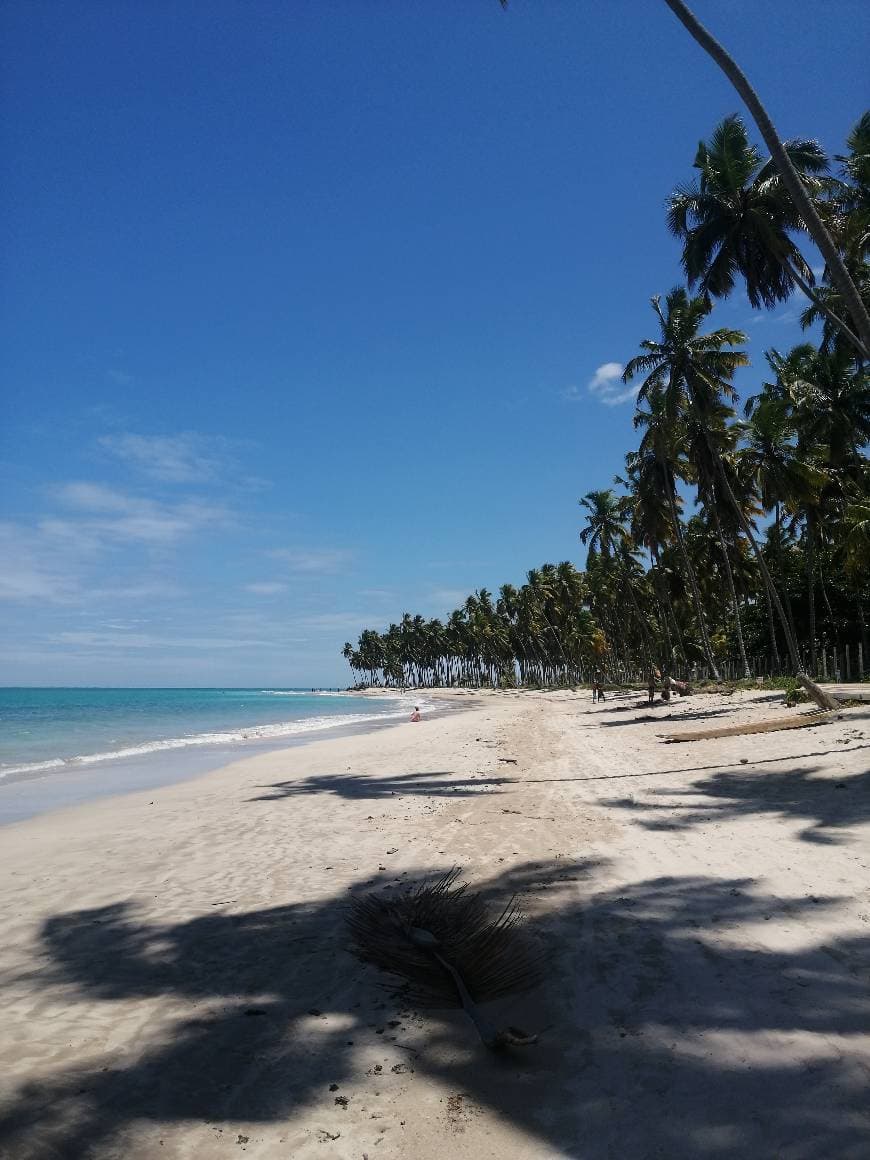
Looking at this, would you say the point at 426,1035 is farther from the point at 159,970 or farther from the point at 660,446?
the point at 660,446

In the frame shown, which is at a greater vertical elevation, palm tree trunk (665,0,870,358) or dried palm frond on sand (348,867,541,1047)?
palm tree trunk (665,0,870,358)

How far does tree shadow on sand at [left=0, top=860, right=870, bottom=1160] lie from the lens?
2.95 meters

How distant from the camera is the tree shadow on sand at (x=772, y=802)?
7758 mm

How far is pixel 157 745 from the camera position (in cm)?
2825

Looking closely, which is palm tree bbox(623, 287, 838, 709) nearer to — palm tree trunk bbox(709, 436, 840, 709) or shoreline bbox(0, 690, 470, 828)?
palm tree trunk bbox(709, 436, 840, 709)

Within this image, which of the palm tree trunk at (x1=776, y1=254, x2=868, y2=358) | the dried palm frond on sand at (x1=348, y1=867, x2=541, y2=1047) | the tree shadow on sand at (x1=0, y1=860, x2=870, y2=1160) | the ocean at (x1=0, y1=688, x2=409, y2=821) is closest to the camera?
the tree shadow on sand at (x1=0, y1=860, x2=870, y2=1160)

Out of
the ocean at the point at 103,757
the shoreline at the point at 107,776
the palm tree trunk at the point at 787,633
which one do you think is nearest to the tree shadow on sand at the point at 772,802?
the palm tree trunk at the point at 787,633

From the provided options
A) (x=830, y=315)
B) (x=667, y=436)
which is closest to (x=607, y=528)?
(x=667, y=436)

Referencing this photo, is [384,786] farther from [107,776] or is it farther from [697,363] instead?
[697,363]

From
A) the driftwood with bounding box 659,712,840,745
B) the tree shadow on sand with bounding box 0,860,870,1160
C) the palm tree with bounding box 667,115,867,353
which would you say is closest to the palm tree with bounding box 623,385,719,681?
the palm tree with bounding box 667,115,867,353

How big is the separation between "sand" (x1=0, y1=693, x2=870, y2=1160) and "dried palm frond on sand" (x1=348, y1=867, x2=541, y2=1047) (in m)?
0.13

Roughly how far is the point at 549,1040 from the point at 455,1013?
61 cm

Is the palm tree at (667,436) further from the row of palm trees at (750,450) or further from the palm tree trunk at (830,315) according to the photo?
the palm tree trunk at (830,315)

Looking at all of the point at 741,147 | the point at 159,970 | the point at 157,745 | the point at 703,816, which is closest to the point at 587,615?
the point at 157,745
